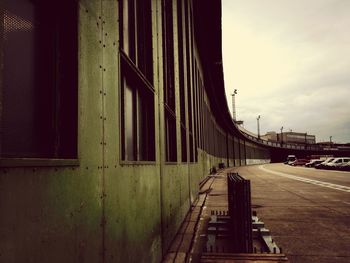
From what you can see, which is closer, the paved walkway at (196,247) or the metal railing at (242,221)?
the paved walkway at (196,247)

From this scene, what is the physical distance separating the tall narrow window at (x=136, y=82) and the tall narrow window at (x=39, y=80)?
1.10 metres

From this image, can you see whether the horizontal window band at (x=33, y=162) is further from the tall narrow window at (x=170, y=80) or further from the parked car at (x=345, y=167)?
the parked car at (x=345, y=167)

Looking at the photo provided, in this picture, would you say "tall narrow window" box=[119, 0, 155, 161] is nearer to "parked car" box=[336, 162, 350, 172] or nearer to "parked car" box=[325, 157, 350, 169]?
"parked car" box=[336, 162, 350, 172]

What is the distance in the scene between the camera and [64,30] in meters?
2.40

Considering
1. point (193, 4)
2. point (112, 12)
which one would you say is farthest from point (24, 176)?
point (193, 4)

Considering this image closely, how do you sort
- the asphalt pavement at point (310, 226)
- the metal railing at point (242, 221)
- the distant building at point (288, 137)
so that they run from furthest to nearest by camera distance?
the distant building at point (288, 137)
the asphalt pavement at point (310, 226)
the metal railing at point (242, 221)

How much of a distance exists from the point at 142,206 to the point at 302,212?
22.8 feet

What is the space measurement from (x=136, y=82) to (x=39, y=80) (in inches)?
94.0

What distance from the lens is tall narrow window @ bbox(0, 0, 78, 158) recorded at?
1.88 metres

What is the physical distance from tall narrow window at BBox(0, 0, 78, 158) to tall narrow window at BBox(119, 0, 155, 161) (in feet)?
3.61

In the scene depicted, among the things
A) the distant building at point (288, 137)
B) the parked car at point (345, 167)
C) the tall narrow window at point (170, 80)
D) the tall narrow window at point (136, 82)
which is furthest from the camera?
the distant building at point (288, 137)

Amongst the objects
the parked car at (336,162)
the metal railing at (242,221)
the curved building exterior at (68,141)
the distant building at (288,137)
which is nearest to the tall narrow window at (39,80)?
the curved building exterior at (68,141)

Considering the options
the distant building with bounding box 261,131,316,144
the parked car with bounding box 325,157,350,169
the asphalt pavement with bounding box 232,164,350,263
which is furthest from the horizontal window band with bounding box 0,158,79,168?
the distant building with bounding box 261,131,316,144

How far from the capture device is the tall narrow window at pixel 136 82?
3.96 m
